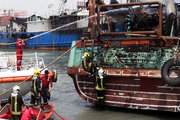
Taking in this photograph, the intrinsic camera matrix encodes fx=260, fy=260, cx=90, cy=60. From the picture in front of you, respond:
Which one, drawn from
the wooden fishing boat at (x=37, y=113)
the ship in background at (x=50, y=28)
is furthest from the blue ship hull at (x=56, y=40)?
the wooden fishing boat at (x=37, y=113)

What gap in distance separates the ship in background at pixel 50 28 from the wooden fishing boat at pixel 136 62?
27.8m

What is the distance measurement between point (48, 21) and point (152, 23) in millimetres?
39537

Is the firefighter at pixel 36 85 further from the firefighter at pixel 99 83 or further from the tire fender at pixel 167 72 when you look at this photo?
the tire fender at pixel 167 72

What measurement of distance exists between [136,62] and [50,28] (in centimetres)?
4078

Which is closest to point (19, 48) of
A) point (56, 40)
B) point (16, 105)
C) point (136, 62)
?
point (16, 105)

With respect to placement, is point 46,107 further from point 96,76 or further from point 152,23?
point 152,23

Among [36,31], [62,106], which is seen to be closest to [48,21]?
[36,31]

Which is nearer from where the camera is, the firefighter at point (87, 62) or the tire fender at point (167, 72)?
the tire fender at point (167, 72)

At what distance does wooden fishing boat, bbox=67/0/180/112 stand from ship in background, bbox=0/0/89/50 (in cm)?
2780

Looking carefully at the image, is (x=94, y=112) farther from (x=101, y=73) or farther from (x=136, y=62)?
(x=136, y=62)

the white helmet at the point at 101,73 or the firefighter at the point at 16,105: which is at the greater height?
the white helmet at the point at 101,73

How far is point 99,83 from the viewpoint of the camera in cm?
926

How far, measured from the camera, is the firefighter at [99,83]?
9094mm

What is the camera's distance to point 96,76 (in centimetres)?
924
